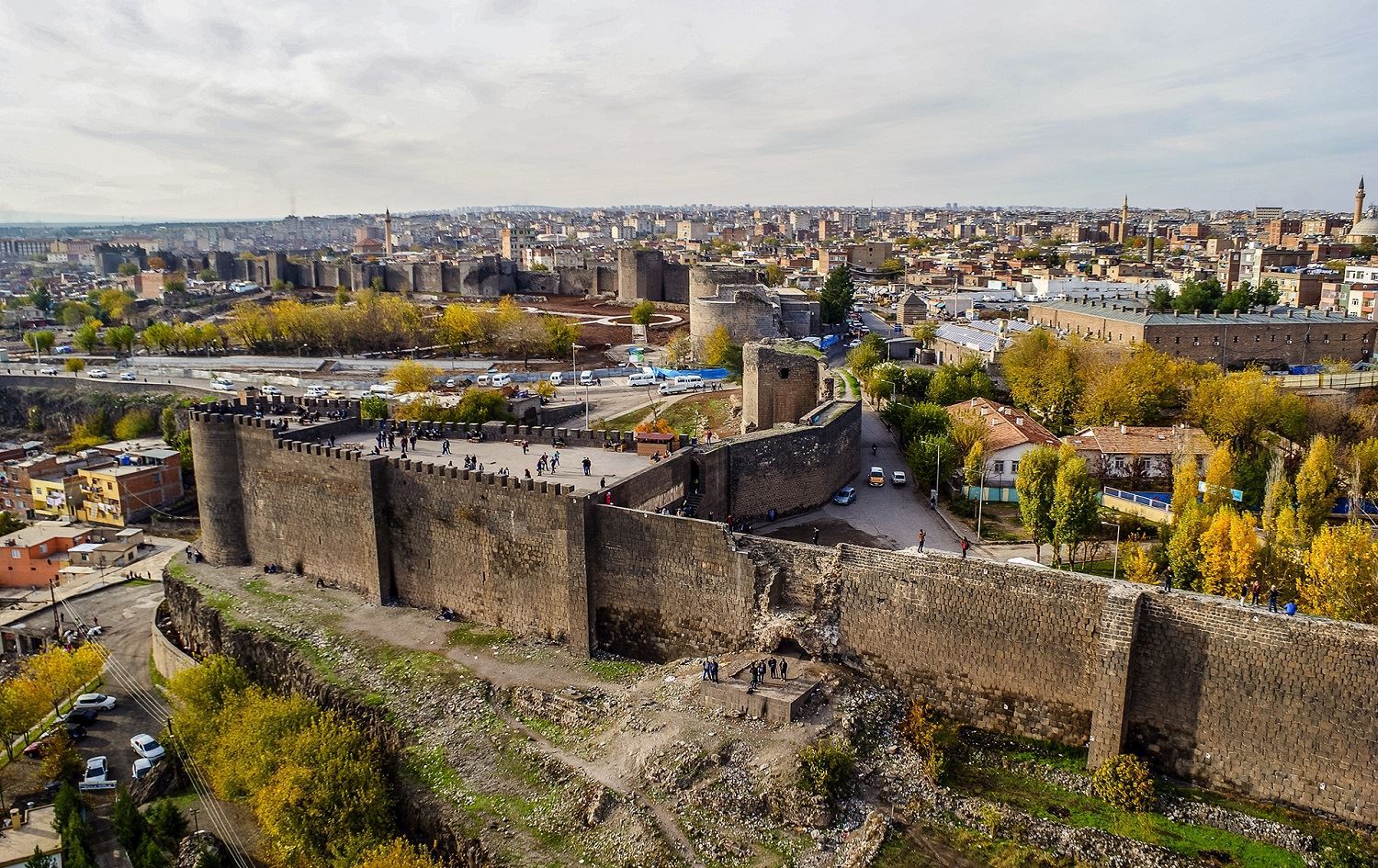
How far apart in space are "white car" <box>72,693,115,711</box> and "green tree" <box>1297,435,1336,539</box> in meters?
28.3

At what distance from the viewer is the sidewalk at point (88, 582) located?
98.9 feet

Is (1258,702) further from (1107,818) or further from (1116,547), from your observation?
(1116,547)

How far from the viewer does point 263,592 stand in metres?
24.7

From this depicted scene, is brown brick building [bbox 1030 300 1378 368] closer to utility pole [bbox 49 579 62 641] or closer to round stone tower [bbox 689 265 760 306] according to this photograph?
round stone tower [bbox 689 265 760 306]

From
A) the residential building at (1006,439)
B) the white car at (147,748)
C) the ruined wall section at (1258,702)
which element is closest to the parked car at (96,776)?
the white car at (147,748)

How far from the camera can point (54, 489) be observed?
40969 millimetres

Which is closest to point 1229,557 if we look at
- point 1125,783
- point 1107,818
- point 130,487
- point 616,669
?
point 1125,783

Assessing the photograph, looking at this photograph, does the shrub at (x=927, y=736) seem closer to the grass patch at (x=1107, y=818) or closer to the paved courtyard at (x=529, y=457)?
the grass patch at (x=1107, y=818)

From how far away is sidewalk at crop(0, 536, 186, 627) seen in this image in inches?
1187

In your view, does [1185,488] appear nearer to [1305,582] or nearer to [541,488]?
[1305,582]

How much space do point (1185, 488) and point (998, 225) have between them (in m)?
176

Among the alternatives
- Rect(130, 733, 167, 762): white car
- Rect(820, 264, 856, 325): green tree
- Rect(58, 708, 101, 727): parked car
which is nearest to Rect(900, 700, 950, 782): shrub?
Rect(130, 733, 167, 762): white car

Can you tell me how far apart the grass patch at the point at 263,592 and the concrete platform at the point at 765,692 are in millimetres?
12203

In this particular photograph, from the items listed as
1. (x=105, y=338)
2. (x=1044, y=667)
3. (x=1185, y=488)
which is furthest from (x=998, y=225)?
(x=1044, y=667)
